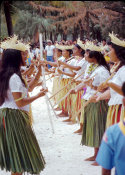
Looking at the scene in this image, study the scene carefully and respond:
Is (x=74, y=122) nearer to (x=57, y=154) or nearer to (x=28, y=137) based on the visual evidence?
(x=57, y=154)

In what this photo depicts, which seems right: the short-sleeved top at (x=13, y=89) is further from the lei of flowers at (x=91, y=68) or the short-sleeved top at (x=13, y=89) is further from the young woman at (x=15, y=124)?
the lei of flowers at (x=91, y=68)

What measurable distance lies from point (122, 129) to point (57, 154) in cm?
317

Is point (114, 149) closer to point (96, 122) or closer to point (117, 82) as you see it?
point (117, 82)

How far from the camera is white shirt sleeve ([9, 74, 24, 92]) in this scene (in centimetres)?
313

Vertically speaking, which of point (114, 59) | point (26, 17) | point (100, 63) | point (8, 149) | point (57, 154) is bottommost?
point (26, 17)

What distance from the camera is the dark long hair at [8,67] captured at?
10.4 ft

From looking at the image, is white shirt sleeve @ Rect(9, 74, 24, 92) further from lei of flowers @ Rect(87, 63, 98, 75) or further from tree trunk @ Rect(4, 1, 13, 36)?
tree trunk @ Rect(4, 1, 13, 36)

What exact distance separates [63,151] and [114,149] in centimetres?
326

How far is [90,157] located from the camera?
4516 mm

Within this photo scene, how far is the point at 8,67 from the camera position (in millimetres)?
3217

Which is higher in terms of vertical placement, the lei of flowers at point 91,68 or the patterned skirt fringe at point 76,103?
the lei of flowers at point 91,68

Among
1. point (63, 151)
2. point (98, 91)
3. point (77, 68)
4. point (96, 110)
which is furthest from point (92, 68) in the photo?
point (63, 151)

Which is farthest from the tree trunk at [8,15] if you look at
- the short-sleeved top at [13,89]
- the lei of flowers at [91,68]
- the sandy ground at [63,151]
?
the short-sleeved top at [13,89]

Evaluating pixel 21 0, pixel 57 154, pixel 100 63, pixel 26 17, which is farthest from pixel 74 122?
pixel 26 17
